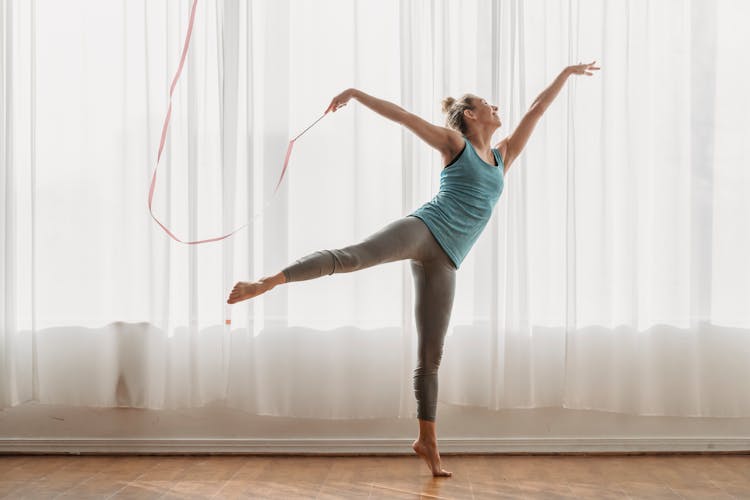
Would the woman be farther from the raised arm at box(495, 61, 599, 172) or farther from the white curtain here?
the white curtain

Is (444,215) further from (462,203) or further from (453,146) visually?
(453,146)

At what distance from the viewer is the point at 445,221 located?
2805 millimetres

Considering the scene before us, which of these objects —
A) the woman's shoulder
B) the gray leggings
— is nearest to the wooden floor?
the gray leggings

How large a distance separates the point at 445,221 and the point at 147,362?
4.60ft

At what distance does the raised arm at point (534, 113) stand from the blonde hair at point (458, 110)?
0.19 meters

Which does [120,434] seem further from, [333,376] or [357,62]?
[357,62]

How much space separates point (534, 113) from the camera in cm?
293

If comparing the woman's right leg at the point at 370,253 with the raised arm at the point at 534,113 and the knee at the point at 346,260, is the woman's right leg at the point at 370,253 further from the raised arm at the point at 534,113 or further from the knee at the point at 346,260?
the raised arm at the point at 534,113

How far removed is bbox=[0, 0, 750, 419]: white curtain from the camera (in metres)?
3.14

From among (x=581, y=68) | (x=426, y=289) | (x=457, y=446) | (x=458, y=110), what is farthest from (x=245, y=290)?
(x=581, y=68)

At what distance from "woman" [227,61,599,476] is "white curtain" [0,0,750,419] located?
0.24 metres

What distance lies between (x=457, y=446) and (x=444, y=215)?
104cm

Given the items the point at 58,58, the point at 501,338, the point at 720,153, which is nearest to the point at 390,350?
the point at 501,338

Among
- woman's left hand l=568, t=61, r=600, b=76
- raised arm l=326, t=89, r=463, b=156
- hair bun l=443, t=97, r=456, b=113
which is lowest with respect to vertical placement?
raised arm l=326, t=89, r=463, b=156
